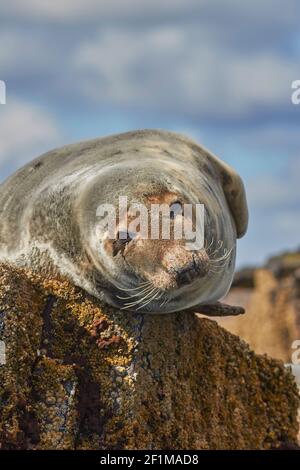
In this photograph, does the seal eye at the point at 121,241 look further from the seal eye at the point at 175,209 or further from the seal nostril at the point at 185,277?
the seal nostril at the point at 185,277

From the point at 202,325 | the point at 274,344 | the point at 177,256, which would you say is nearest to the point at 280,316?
the point at 274,344

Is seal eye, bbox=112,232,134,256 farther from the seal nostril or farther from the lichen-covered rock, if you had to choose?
the lichen-covered rock

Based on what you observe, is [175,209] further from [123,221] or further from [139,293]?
[139,293]

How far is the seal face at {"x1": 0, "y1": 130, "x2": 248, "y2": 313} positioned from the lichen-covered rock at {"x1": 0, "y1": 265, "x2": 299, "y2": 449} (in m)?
0.30

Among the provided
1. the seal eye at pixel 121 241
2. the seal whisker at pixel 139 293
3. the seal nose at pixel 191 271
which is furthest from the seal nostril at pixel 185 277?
the seal eye at pixel 121 241

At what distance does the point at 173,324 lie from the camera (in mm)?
12648

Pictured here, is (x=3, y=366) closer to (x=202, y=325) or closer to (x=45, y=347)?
(x=45, y=347)

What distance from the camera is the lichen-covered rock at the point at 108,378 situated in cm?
1152

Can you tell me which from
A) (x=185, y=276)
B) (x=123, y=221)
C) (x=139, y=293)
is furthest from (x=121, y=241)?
(x=185, y=276)

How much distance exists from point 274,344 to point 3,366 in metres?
15.2

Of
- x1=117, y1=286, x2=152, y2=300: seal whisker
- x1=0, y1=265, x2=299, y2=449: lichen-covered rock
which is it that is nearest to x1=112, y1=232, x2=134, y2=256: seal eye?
x1=117, y1=286, x2=152, y2=300: seal whisker

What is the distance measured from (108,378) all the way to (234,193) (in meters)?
3.69
